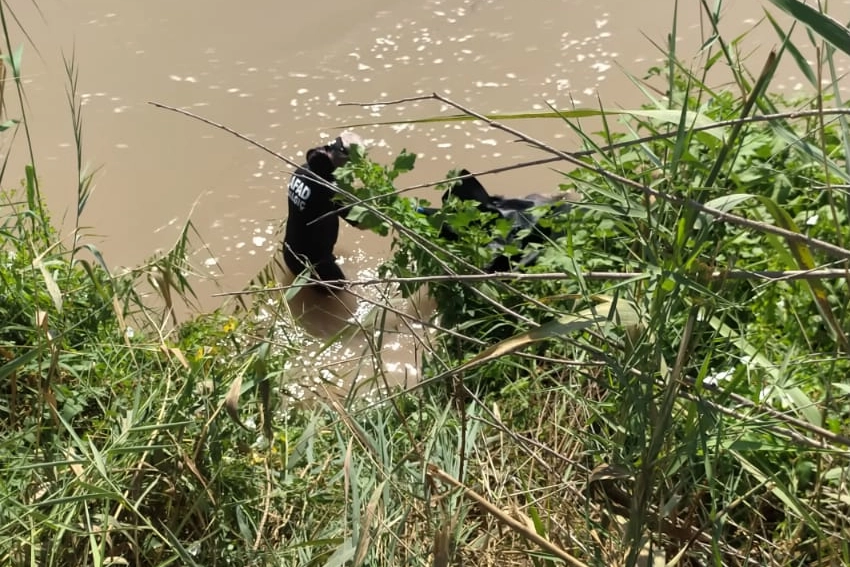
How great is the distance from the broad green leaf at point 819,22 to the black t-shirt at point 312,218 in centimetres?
189

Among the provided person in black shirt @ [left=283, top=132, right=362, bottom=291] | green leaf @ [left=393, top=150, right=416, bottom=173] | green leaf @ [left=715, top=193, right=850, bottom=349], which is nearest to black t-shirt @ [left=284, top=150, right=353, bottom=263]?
person in black shirt @ [left=283, top=132, right=362, bottom=291]

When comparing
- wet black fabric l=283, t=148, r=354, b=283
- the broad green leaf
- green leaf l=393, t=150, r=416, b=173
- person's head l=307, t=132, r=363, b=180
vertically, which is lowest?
wet black fabric l=283, t=148, r=354, b=283

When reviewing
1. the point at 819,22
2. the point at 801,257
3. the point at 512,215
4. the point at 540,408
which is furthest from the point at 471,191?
the point at 819,22

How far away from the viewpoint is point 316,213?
109 inches

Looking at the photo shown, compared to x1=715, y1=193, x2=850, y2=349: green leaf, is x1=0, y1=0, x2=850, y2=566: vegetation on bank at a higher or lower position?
lower

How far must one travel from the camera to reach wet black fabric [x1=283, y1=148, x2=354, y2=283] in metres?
2.72

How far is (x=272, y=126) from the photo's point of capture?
352 cm

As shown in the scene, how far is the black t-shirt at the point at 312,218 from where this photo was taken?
2717 mm

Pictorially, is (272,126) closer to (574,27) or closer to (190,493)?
(574,27)

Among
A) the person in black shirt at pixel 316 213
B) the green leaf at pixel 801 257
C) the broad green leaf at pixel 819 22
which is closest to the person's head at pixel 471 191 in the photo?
the person in black shirt at pixel 316 213

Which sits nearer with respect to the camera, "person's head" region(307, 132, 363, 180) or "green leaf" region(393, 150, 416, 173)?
"green leaf" region(393, 150, 416, 173)

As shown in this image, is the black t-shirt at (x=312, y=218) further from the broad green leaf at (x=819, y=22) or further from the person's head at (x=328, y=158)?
the broad green leaf at (x=819, y=22)

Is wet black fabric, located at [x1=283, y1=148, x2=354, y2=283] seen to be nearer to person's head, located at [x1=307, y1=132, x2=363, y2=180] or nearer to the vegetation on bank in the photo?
person's head, located at [x1=307, y1=132, x2=363, y2=180]

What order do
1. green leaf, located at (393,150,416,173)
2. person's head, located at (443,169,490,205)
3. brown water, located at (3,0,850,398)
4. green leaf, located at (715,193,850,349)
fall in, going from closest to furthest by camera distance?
1. green leaf, located at (715,193,850,349)
2. green leaf, located at (393,150,416,173)
3. person's head, located at (443,169,490,205)
4. brown water, located at (3,0,850,398)
